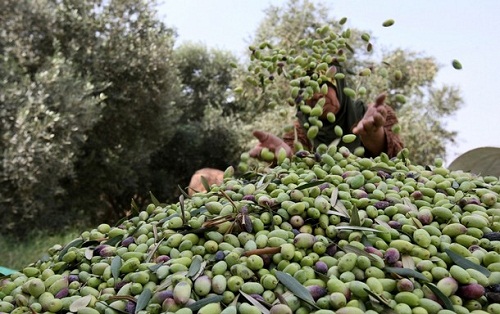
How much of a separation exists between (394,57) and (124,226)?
49.2 feet

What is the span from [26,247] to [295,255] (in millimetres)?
8946

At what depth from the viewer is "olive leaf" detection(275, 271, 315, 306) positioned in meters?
1.05

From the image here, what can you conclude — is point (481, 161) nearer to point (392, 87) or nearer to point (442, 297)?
point (442, 297)

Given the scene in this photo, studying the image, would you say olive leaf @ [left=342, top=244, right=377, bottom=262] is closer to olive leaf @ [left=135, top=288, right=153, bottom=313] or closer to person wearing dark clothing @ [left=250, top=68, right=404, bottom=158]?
olive leaf @ [left=135, top=288, right=153, bottom=313]

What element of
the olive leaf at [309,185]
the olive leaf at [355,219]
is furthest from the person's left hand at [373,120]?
the olive leaf at [355,219]

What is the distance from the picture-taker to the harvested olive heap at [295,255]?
1088 millimetres

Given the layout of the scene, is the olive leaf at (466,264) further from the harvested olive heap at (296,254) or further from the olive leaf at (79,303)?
the olive leaf at (79,303)

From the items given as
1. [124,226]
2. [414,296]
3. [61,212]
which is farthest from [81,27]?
[414,296]

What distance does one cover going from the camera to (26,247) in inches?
358

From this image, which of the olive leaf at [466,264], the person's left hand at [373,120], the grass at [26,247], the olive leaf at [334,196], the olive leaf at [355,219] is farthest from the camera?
the grass at [26,247]

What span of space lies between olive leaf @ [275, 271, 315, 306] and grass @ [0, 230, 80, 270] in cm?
769

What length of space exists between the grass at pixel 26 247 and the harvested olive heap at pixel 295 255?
24.0ft

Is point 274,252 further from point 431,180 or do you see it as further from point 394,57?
point 394,57

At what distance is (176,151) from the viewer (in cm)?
1465
